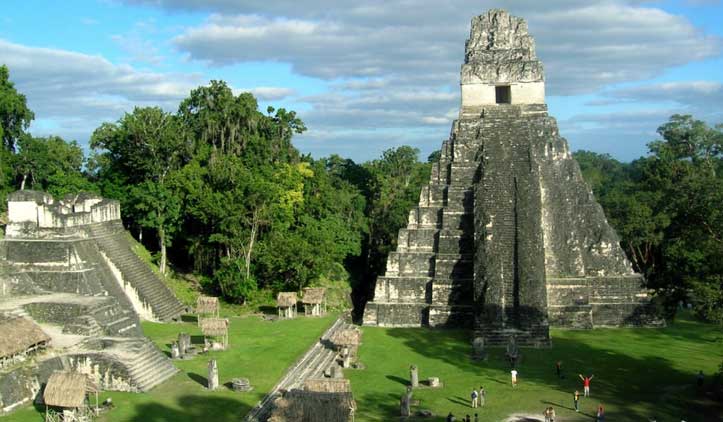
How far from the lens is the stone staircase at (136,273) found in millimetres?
25078

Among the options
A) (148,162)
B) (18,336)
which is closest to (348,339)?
(18,336)

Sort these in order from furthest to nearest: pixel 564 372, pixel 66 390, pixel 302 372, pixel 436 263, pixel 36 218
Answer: pixel 436 263
pixel 36 218
pixel 302 372
pixel 564 372
pixel 66 390

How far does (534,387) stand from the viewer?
18156mm

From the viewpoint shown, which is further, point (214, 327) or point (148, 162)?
point (148, 162)

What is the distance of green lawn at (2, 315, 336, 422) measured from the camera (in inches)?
617

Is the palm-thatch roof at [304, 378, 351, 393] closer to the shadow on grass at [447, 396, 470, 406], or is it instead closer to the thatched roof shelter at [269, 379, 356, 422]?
the thatched roof shelter at [269, 379, 356, 422]

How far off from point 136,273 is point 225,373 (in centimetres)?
879

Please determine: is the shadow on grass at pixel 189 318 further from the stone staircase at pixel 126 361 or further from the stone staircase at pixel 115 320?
the stone staircase at pixel 126 361

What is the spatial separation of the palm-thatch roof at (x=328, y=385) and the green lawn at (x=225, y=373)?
65.1 inches

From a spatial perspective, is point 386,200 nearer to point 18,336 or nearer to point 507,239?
point 507,239

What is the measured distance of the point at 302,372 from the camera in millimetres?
19500

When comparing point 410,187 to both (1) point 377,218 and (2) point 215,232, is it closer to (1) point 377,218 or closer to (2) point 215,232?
(1) point 377,218

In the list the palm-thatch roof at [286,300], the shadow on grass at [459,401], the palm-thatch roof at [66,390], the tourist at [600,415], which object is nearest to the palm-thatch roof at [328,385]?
the shadow on grass at [459,401]

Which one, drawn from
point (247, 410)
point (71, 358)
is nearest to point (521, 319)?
point (247, 410)
